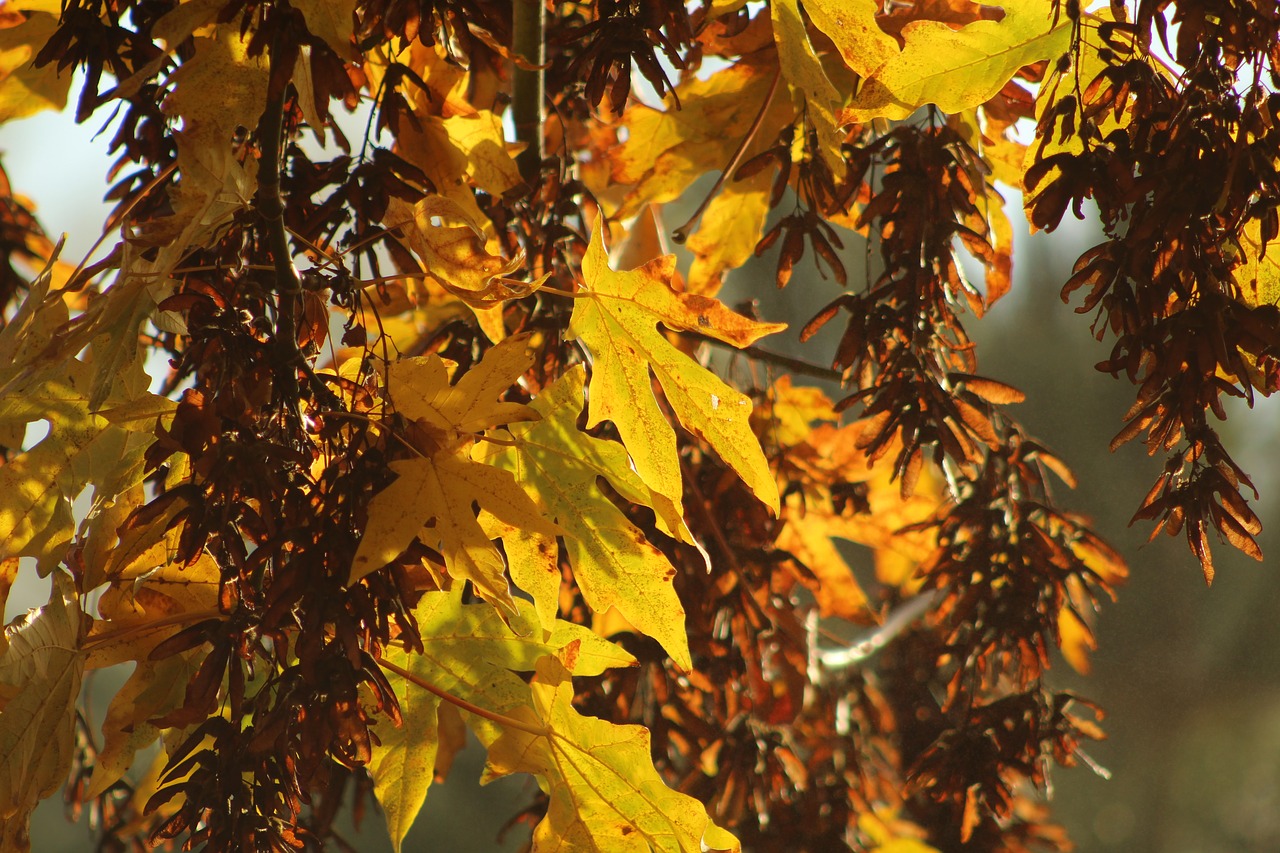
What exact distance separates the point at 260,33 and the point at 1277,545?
3781mm

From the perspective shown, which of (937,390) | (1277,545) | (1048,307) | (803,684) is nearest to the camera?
(937,390)

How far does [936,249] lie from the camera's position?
0.68 m

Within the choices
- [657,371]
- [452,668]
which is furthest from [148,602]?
[657,371]

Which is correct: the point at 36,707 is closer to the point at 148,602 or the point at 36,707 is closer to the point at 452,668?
the point at 148,602

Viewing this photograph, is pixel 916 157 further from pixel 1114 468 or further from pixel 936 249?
pixel 1114 468

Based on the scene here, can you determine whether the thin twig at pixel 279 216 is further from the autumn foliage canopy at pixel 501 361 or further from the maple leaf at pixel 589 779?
the maple leaf at pixel 589 779

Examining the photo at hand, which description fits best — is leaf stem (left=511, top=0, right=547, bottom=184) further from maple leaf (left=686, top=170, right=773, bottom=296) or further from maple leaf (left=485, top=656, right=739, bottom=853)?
maple leaf (left=485, top=656, right=739, bottom=853)

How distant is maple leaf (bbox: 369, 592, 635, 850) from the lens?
24.6 inches

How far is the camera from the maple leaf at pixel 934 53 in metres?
0.51

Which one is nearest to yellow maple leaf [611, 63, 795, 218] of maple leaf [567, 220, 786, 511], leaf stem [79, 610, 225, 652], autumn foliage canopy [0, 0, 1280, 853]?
autumn foliage canopy [0, 0, 1280, 853]

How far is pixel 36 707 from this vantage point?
1.76 feet

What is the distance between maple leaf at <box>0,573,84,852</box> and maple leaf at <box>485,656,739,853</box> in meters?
0.21

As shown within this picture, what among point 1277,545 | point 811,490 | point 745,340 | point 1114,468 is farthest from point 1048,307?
point 745,340

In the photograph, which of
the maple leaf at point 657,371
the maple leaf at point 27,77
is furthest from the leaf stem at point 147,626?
the maple leaf at point 27,77
